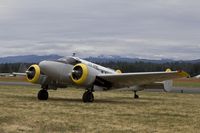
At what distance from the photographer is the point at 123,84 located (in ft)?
75.1

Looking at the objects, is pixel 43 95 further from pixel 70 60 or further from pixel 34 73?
pixel 70 60

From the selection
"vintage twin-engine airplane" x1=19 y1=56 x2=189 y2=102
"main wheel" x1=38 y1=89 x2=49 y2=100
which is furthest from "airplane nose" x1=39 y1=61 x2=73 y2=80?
"main wheel" x1=38 y1=89 x2=49 y2=100

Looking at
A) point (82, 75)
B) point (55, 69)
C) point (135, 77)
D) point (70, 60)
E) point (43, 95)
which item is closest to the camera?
point (82, 75)

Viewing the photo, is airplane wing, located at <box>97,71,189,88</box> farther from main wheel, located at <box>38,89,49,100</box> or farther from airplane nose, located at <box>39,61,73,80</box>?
main wheel, located at <box>38,89,49,100</box>

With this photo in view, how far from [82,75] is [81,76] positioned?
0.27ft

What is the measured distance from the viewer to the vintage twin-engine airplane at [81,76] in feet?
67.5

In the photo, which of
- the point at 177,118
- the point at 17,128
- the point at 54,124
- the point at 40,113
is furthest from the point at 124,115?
the point at 17,128

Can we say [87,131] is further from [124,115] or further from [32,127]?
[124,115]

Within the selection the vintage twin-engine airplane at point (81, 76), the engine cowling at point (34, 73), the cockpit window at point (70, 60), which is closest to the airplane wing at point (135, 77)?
the vintage twin-engine airplane at point (81, 76)

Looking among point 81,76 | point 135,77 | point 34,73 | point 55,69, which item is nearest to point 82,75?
point 81,76

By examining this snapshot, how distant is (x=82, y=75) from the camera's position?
2030 cm

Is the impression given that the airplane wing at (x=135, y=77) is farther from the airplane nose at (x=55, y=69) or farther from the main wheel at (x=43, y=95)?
the main wheel at (x=43, y=95)

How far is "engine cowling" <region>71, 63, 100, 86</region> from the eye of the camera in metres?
20.4

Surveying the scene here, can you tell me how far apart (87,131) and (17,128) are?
5.63 feet
